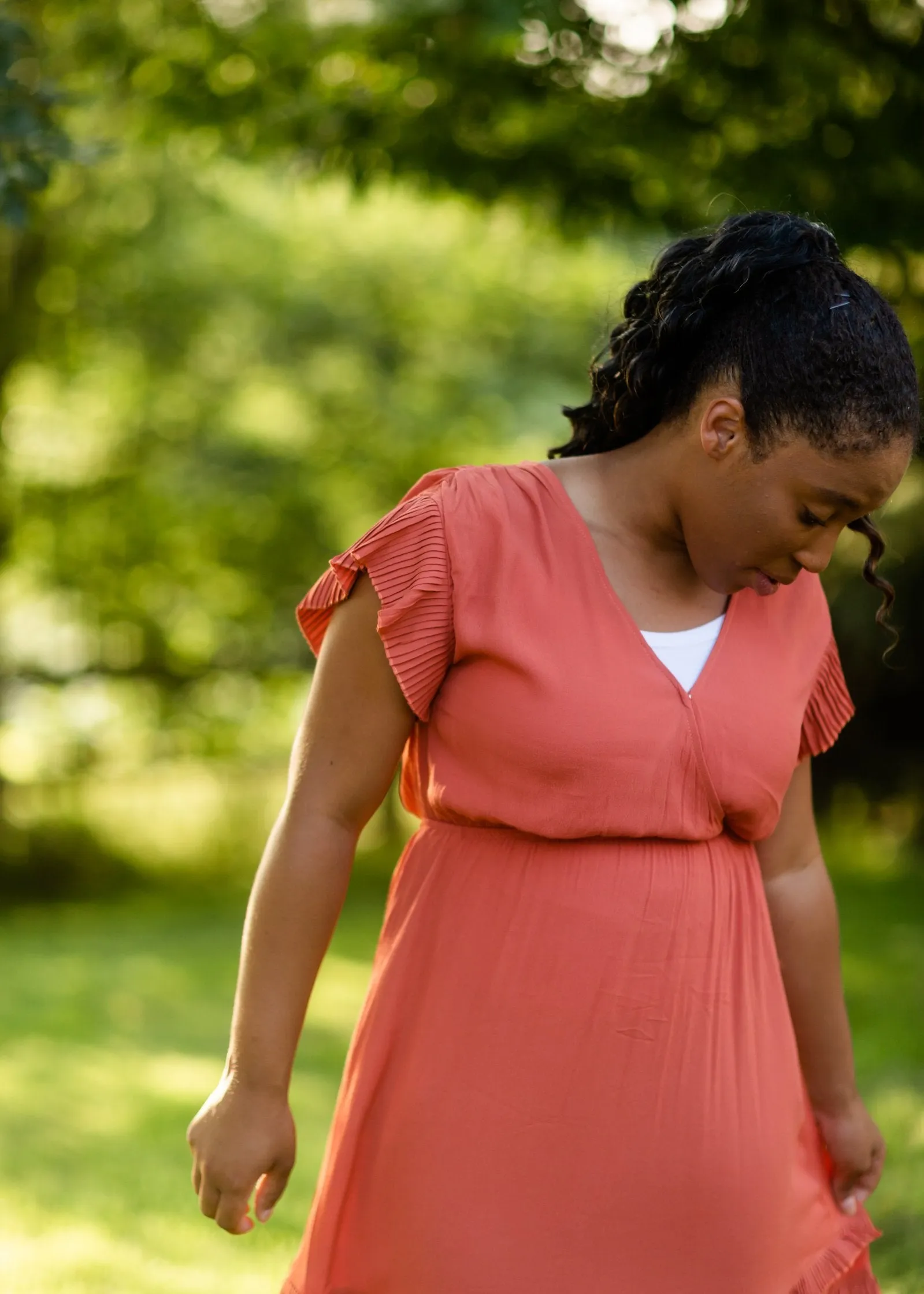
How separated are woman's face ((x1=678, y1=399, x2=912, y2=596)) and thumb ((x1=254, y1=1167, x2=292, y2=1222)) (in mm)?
956

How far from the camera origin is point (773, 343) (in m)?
1.79

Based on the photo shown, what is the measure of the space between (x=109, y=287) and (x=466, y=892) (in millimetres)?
10090

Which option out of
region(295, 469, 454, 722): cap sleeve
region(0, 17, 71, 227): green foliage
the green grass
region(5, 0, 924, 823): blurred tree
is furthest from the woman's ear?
the green grass

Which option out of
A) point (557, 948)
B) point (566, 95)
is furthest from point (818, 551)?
point (566, 95)

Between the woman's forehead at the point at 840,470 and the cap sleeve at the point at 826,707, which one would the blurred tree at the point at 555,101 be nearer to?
the cap sleeve at the point at 826,707

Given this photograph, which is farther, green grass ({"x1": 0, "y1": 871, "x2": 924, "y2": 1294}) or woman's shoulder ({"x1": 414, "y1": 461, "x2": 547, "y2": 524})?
green grass ({"x1": 0, "y1": 871, "x2": 924, "y2": 1294})

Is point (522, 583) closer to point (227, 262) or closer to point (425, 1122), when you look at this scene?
point (425, 1122)

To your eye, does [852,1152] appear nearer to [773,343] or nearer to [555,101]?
[773,343]

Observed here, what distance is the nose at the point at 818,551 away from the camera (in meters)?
1.85

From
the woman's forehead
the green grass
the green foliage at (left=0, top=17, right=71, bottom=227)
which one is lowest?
the green grass

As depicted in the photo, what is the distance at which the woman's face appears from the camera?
1783 mm

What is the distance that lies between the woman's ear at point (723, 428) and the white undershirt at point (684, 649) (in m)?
0.23

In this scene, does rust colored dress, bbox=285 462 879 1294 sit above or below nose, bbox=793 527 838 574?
below

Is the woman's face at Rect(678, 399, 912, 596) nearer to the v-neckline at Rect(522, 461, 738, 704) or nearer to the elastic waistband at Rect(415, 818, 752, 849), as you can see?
the v-neckline at Rect(522, 461, 738, 704)
